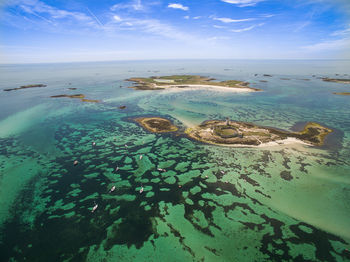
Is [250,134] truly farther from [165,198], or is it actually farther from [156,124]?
[165,198]

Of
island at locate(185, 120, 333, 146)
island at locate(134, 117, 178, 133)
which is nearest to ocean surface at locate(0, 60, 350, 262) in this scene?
island at locate(185, 120, 333, 146)

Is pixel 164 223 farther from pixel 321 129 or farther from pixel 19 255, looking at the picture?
pixel 321 129

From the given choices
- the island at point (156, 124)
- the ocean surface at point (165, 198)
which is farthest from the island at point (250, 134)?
the island at point (156, 124)

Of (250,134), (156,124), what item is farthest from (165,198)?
(250,134)

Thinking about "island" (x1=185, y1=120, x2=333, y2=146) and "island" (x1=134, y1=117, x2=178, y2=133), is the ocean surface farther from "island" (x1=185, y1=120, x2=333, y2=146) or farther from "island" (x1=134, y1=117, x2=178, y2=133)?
"island" (x1=134, y1=117, x2=178, y2=133)

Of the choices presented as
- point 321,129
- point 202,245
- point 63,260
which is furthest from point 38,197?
point 321,129

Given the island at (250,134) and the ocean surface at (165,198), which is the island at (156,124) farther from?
→ the island at (250,134)

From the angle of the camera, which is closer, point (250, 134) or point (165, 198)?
point (165, 198)
